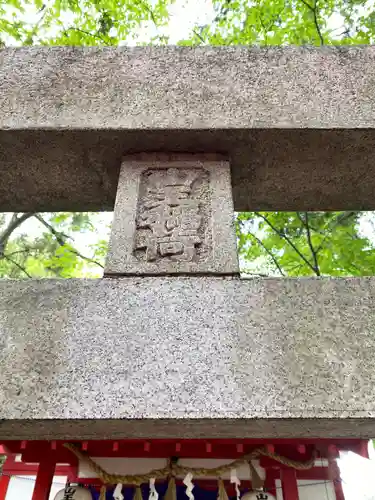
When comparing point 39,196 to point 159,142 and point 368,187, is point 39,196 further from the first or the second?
point 368,187

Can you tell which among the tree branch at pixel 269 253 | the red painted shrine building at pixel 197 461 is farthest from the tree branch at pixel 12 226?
the tree branch at pixel 269 253

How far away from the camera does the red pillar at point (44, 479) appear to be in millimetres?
3061

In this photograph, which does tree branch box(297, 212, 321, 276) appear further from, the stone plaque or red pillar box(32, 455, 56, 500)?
red pillar box(32, 455, 56, 500)

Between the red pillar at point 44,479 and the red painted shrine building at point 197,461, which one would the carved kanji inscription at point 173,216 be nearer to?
the red painted shrine building at point 197,461

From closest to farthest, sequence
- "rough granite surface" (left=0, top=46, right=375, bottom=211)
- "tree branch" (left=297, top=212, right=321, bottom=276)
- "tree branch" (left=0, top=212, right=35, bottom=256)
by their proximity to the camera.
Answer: "rough granite surface" (left=0, top=46, right=375, bottom=211)
"tree branch" (left=297, top=212, right=321, bottom=276)
"tree branch" (left=0, top=212, right=35, bottom=256)

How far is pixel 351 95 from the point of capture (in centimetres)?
219

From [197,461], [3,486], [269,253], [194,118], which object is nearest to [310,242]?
[269,253]

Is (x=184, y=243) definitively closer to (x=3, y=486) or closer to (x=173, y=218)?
(x=173, y=218)

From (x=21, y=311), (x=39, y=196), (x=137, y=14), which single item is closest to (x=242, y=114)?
(x=39, y=196)

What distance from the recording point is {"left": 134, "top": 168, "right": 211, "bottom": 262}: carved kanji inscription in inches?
74.9

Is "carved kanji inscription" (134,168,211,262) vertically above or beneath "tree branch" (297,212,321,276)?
beneath

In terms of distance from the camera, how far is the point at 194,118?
6.98 ft

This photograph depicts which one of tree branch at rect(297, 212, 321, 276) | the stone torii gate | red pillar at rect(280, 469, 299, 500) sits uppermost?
tree branch at rect(297, 212, 321, 276)

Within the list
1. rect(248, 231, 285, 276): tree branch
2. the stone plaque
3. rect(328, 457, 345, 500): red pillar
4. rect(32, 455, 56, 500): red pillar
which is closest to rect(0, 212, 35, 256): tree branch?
rect(248, 231, 285, 276): tree branch
